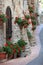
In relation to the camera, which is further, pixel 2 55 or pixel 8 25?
pixel 8 25

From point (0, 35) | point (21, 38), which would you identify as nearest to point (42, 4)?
point (21, 38)

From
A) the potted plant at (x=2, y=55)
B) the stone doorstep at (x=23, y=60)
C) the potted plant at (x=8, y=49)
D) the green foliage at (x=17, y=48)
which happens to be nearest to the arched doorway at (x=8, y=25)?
the green foliage at (x=17, y=48)

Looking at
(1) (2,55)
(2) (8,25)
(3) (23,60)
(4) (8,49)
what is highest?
(2) (8,25)

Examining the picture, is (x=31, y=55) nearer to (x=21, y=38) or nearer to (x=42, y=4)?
(x=21, y=38)

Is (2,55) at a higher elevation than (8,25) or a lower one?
lower

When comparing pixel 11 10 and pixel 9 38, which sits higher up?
pixel 11 10

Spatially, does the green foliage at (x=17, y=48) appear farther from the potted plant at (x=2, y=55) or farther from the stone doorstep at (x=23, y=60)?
the potted plant at (x=2, y=55)

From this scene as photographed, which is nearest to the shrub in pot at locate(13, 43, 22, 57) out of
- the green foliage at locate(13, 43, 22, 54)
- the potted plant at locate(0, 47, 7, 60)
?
the green foliage at locate(13, 43, 22, 54)

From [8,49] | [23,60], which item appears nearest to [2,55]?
[8,49]

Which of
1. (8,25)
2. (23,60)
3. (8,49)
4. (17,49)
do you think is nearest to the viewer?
(8,49)

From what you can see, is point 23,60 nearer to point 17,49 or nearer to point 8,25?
point 17,49

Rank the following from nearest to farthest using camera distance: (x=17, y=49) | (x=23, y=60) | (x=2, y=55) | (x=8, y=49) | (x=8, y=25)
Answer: (x=2, y=55)
(x=8, y=49)
(x=23, y=60)
(x=17, y=49)
(x=8, y=25)

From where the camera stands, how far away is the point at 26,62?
668 centimetres

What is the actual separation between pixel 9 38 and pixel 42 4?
51.5ft
